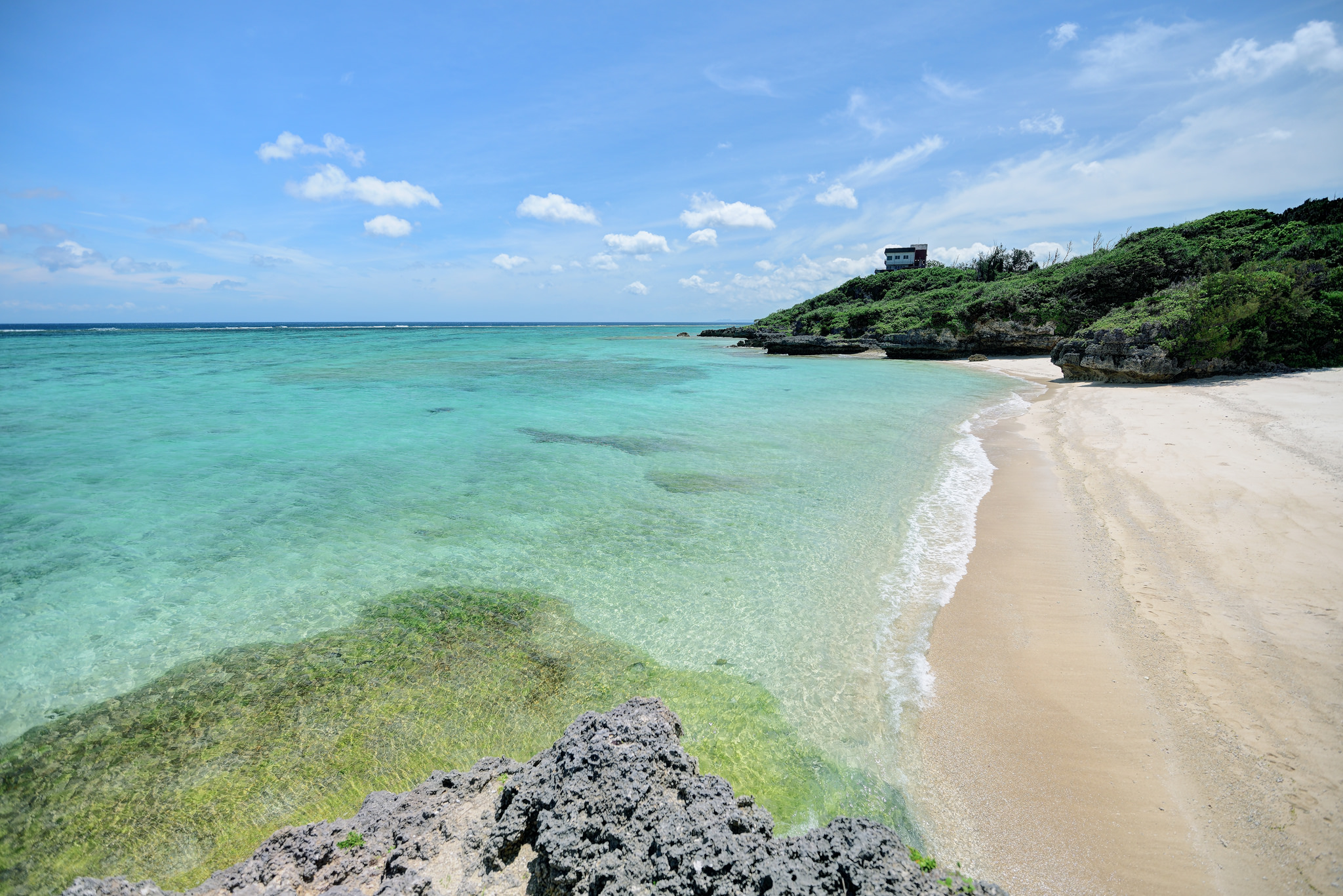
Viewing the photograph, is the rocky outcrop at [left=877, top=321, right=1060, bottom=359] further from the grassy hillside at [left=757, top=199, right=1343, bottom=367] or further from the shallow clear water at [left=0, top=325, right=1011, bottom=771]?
the shallow clear water at [left=0, top=325, right=1011, bottom=771]

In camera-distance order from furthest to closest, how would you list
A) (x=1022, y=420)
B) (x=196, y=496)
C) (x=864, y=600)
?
(x=1022, y=420), (x=196, y=496), (x=864, y=600)

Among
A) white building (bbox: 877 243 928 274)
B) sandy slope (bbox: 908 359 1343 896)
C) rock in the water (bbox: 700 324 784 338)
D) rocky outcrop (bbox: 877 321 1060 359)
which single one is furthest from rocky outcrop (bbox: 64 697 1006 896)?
white building (bbox: 877 243 928 274)

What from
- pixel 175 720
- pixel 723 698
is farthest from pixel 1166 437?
pixel 175 720

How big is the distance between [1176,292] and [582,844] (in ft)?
A: 103

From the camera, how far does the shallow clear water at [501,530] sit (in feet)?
19.5

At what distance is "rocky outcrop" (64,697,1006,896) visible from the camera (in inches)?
107

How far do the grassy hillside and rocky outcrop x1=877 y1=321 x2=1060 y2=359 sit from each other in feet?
1.90

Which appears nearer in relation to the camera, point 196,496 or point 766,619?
point 766,619

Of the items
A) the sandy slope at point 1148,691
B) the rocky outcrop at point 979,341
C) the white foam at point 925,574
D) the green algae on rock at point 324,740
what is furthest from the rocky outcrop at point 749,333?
the green algae on rock at point 324,740

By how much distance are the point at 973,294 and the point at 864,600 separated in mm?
46677

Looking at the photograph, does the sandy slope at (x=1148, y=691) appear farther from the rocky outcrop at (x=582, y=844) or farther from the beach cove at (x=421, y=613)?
the rocky outcrop at (x=582, y=844)

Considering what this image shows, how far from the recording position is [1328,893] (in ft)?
10.3

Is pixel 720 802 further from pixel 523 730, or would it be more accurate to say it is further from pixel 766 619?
pixel 766 619

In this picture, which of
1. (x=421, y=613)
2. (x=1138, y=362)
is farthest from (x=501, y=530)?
(x=1138, y=362)
